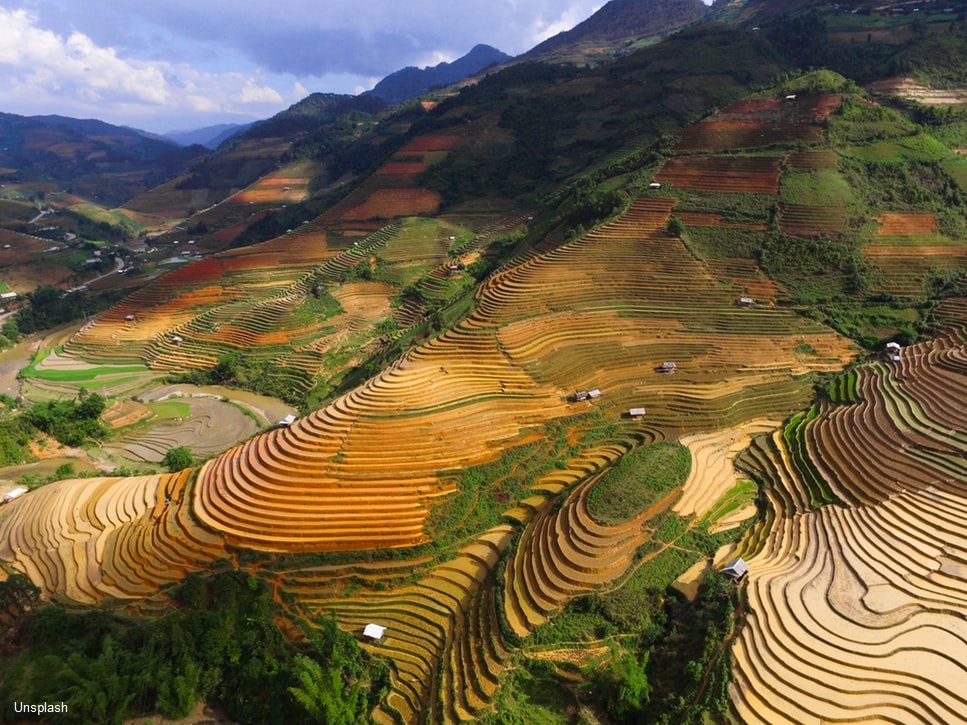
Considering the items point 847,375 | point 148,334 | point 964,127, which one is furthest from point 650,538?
point 964,127

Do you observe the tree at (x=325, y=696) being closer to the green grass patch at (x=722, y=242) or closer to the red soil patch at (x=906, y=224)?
the green grass patch at (x=722, y=242)

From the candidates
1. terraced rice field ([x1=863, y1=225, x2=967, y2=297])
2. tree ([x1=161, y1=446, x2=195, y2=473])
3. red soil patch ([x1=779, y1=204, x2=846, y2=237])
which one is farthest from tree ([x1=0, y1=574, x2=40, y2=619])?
terraced rice field ([x1=863, y1=225, x2=967, y2=297])

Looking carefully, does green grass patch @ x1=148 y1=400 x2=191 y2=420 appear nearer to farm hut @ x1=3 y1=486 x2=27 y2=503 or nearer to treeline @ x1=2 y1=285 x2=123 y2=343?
farm hut @ x1=3 y1=486 x2=27 y2=503

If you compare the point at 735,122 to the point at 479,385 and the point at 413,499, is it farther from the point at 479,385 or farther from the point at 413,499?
the point at 413,499

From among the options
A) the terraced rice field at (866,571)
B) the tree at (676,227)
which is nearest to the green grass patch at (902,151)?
the tree at (676,227)

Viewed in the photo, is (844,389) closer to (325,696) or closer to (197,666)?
(325,696)
